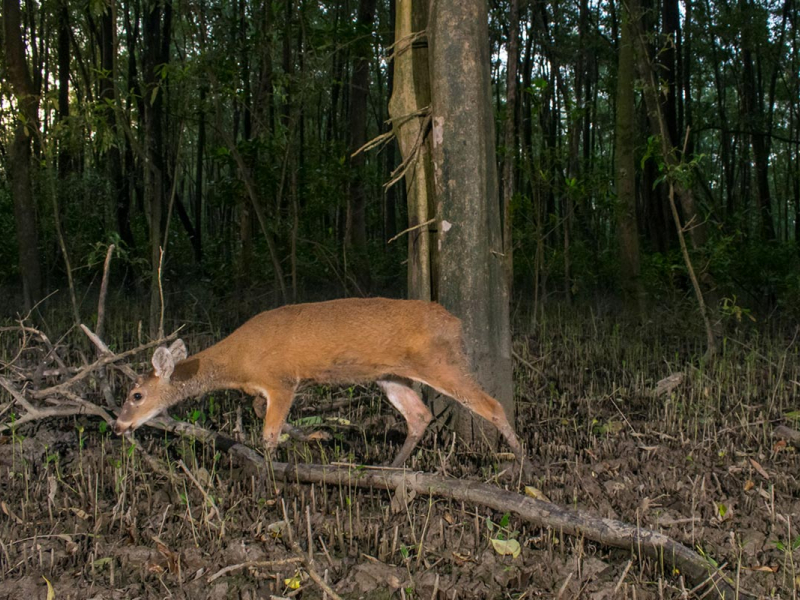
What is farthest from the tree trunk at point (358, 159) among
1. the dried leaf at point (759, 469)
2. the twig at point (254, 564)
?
the twig at point (254, 564)

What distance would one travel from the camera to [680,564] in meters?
3.17

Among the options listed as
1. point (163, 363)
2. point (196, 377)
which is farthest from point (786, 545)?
point (163, 363)

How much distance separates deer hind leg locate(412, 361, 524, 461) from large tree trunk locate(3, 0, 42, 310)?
18.1ft

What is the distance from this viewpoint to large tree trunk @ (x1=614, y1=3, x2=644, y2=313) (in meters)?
9.68

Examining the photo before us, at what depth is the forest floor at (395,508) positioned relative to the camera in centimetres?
324

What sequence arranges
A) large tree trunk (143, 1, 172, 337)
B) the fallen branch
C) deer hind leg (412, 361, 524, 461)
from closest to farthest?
the fallen branch < deer hind leg (412, 361, 524, 461) < large tree trunk (143, 1, 172, 337)

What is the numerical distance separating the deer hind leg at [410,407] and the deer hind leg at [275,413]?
67 centimetres

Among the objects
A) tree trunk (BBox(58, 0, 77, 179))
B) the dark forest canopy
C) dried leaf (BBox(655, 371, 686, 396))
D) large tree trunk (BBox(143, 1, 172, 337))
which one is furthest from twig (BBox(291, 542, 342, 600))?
tree trunk (BBox(58, 0, 77, 179))

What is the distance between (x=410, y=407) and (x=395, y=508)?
1.17 m

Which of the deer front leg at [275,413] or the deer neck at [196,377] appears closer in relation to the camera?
the deer front leg at [275,413]

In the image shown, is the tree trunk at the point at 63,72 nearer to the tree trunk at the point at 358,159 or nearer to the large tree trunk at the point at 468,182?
the tree trunk at the point at 358,159

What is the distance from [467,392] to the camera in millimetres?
4578

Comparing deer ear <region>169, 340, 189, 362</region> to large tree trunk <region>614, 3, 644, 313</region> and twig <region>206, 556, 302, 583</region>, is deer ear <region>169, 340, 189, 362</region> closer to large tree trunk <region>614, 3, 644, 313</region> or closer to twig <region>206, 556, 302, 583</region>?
twig <region>206, 556, 302, 583</region>

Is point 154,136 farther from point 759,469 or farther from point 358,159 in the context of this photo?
point 759,469
